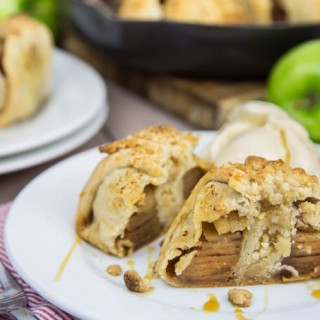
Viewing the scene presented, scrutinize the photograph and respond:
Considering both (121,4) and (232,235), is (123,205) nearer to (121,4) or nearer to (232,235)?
(232,235)

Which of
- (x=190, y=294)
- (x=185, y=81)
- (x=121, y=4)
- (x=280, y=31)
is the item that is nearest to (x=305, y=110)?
(x=280, y=31)

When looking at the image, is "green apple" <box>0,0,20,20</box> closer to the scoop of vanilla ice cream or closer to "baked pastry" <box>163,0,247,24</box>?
"baked pastry" <box>163,0,247,24</box>

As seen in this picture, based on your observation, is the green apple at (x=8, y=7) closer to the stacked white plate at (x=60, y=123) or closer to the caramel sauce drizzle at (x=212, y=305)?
the stacked white plate at (x=60, y=123)

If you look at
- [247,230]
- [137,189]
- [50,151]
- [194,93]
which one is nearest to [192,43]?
[194,93]

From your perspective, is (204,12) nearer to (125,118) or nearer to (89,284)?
(125,118)

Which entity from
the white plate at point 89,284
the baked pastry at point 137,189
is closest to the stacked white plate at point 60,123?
the white plate at point 89,284

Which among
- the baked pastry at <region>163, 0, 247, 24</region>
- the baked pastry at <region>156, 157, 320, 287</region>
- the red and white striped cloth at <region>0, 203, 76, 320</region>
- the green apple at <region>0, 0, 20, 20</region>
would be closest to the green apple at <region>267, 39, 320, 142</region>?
the baked pastry at <region>163, 0, 247, 24</region>
